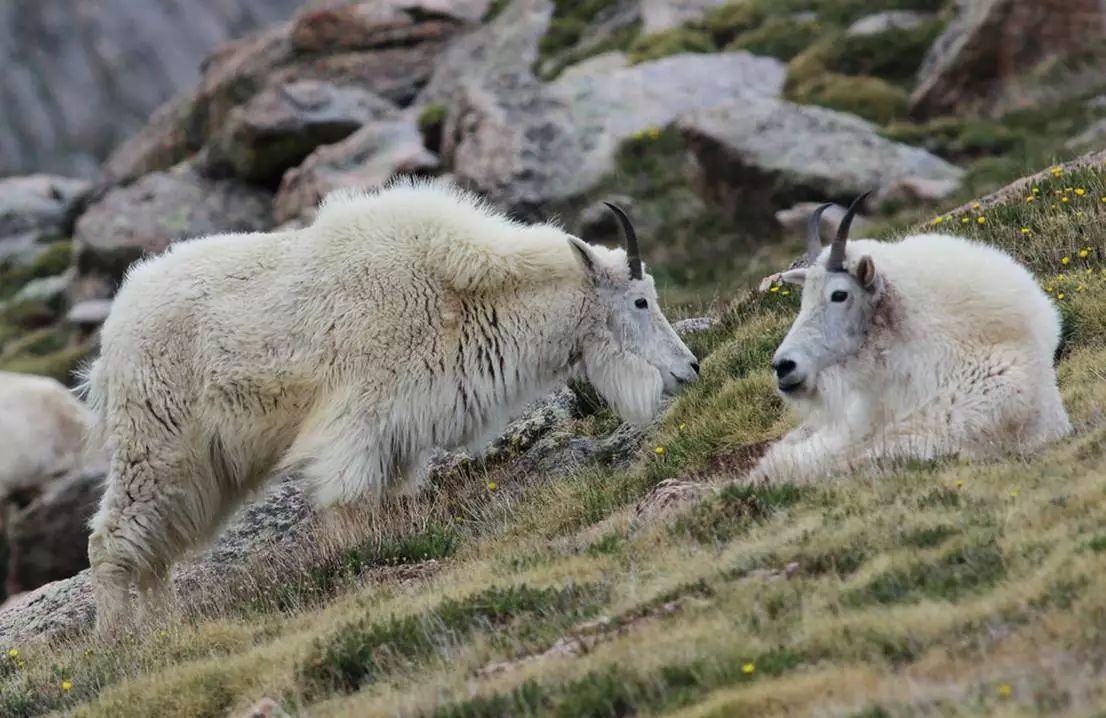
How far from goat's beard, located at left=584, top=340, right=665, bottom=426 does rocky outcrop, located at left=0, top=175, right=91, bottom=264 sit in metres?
30.9

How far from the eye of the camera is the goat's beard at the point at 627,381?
11133mm

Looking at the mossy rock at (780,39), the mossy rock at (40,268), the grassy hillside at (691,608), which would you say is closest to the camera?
the grassy hillside at (691,608)

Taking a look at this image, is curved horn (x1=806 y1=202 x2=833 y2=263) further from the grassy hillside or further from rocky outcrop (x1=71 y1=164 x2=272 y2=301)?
rocky outcrop (x1=71 y1=164 x2=272 y2=301)

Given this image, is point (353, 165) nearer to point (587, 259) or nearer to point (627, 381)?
point (587, 259)

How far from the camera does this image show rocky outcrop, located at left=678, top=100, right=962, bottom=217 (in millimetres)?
23641

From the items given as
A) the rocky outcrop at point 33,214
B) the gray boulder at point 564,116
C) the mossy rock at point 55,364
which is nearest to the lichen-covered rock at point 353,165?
the gray boulder at point 564,116

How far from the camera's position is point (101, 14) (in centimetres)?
6531

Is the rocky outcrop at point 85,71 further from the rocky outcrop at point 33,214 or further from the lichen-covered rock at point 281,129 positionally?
the lichen-covered rock at point 281,129

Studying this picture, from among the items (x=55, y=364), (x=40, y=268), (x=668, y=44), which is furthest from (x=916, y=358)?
(x=40, y=268)

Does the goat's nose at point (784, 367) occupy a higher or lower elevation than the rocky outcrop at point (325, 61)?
higher

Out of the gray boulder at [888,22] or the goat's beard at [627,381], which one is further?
the gray boulder at [888,22]

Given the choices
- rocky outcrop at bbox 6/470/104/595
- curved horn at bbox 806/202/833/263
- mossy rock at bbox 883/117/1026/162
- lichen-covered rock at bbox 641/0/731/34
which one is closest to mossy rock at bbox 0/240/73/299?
lichen-covered rock at bbox 641/0/731/34

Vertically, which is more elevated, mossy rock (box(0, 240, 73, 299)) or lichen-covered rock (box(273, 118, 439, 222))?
lichen-covered rock (box(273, 118, 439, 222))

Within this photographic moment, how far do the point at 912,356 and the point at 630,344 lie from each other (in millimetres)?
2438
